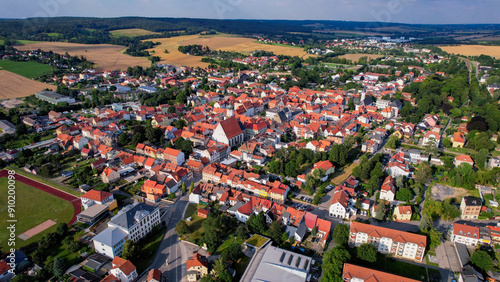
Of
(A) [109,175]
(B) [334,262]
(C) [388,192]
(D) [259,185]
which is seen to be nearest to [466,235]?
(C) [388,192]

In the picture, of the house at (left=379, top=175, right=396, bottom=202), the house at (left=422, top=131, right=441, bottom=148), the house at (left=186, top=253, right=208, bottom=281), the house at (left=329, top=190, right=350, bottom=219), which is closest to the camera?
the house at (left=186, top=253, right=208, bottom=281)

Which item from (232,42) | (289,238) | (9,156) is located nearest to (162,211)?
(289,238)

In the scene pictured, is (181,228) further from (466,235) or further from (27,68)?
(27,68)

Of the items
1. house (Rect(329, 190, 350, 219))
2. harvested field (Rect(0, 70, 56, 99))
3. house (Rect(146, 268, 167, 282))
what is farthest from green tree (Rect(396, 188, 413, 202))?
harvested field (Rect(0, 70, 56, 99))

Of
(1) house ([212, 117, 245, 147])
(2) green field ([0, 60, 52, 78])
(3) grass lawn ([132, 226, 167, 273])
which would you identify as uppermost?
(2) green field ([0, 60, 52, 78])

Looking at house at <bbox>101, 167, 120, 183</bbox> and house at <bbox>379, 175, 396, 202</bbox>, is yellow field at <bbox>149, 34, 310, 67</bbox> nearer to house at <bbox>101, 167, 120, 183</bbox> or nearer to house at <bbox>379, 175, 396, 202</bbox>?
house at <bbox>101, 167, 120, 183</bbox>

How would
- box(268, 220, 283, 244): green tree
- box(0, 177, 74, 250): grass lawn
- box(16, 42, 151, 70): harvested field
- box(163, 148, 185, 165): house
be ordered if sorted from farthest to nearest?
1. box(16, 42, 151, 70): harvested field
2. box(163, 148, 185, 165): house
3. box(0, 177, 74, 250): grass lawn
4. box(268, 220, 283, 244): green tree

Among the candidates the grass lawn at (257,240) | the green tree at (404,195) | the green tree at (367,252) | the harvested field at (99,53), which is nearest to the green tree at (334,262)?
the green tree at (367,252)
